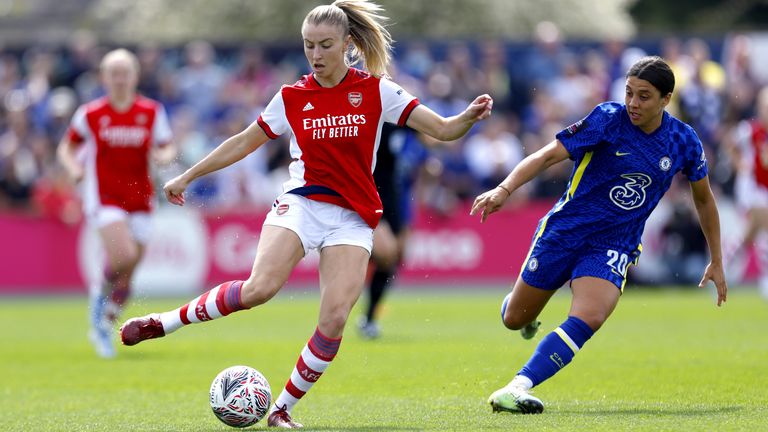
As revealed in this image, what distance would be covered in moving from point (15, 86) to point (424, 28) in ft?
50.3

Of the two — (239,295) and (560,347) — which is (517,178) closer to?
(560,347)

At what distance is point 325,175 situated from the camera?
25.2 feet

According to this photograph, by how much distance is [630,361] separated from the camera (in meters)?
10.9

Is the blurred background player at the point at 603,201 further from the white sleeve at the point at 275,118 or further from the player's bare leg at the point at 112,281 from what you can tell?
Result: the player's bare leg at the point at 112,281

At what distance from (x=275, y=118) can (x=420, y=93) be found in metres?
13.4

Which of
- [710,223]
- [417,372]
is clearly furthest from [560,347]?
[417,372]

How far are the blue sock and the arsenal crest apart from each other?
5.90 feet

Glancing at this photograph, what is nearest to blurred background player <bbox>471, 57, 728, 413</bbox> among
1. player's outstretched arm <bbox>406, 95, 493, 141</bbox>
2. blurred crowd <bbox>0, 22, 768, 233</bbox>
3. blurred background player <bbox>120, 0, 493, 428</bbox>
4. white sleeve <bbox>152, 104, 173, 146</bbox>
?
player's outstretched arm <bbox>406, 95, 493, 141</bbox>

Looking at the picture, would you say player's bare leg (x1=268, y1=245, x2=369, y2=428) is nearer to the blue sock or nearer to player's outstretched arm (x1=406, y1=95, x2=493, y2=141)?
player's outstretched arm (x1=406, y1=95, x2=493, y2=141)

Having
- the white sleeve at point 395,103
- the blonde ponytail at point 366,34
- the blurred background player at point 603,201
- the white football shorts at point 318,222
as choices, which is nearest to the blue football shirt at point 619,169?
the blurred background player at point 603,201

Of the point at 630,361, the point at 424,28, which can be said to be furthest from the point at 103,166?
the point at 424,28

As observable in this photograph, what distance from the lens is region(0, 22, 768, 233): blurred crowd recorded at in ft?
70.3

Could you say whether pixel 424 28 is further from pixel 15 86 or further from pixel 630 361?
pixel 630 361

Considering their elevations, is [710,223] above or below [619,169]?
below
